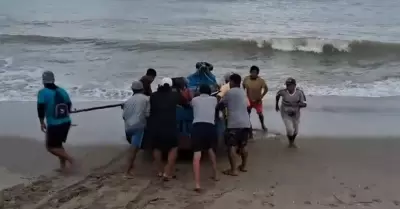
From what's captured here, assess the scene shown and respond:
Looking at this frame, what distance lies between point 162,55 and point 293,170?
568 inches

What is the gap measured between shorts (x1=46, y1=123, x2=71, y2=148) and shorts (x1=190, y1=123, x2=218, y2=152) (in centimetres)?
193

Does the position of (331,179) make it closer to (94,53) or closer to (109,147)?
(109,147)

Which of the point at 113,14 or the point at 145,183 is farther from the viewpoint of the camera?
the point at 113,14

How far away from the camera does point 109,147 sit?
33.3ft

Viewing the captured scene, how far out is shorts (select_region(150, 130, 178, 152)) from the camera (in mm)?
8148

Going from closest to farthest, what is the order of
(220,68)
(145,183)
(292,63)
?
(145,183)
(220,68)
(292,63)

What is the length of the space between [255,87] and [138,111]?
2.96 meters

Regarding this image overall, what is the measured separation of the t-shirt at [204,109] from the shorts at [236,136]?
503 mm

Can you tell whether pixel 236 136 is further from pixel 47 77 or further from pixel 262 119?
pixel 47 77

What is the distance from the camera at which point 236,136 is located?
845 centimetres

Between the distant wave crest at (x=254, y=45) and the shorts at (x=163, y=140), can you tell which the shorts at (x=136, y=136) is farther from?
the distant wave crest at (x=254, y=45)

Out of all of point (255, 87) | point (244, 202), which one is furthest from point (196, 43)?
point (244, 202)

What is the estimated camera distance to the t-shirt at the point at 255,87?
10633 millimetres

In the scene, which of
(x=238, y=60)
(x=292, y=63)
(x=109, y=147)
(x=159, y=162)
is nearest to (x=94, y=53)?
(x=238, y=60)
